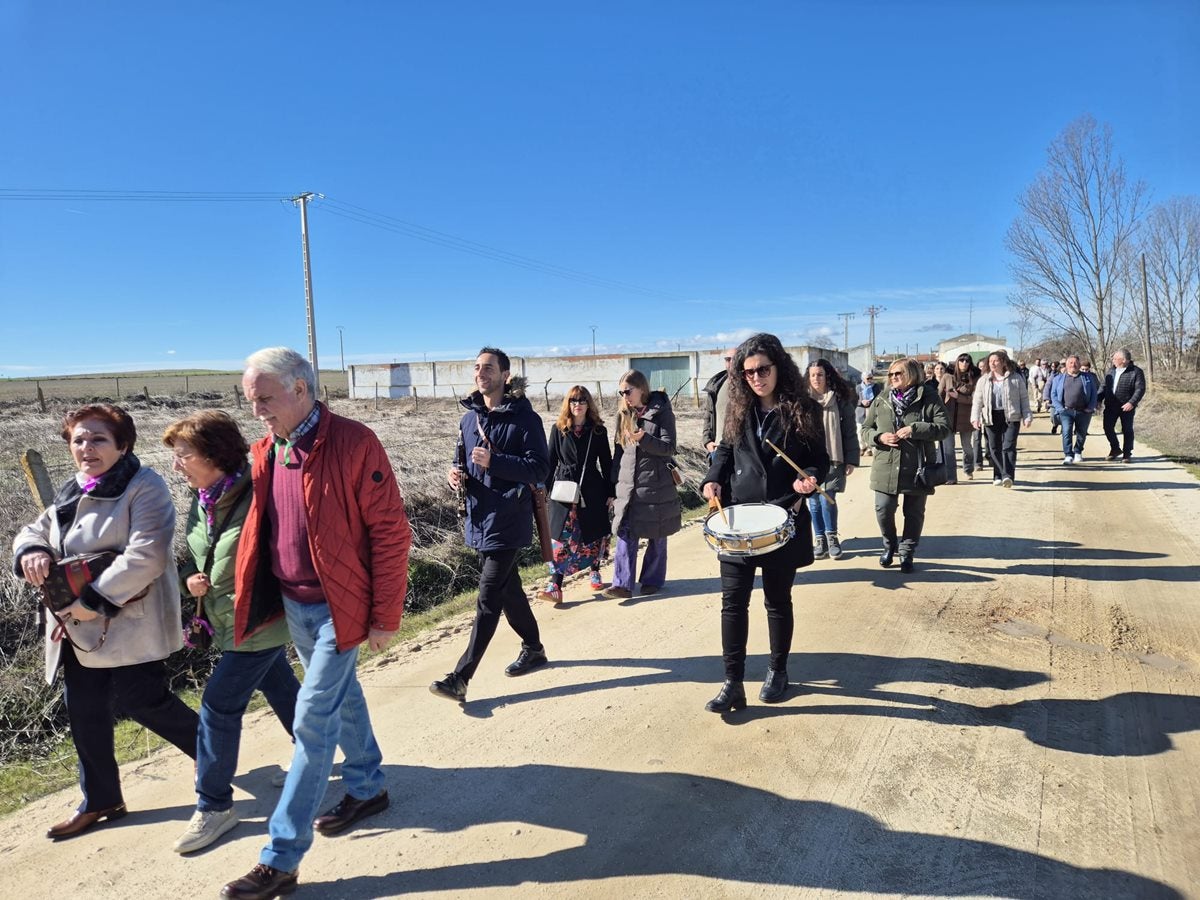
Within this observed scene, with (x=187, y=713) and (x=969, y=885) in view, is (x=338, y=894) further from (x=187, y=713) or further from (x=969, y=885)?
(x=969, y=885)

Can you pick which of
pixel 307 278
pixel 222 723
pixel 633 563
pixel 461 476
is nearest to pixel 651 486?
pixel 633 563

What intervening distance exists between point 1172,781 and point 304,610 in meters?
3.77

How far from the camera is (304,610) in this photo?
9.46ft

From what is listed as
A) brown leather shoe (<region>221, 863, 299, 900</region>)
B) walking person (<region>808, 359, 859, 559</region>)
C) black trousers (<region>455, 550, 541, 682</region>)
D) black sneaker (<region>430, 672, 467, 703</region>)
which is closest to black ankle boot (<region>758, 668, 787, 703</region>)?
black trousers (<region>455, 550, 541, 682</region>)

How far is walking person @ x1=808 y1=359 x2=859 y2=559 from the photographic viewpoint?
685cm

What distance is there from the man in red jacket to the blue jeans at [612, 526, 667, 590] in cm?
341

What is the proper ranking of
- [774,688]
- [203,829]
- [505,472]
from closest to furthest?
[203,829], [774,688], [505,472]

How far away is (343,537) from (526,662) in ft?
7.17

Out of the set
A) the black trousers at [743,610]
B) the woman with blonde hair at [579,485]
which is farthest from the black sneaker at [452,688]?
the woman with blonde hair at [579,485]

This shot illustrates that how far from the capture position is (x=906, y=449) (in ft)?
21.3

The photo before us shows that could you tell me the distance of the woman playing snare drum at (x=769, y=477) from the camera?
→ 3.93 m

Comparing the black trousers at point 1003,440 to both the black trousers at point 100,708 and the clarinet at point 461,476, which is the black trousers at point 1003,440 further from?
the black trousers at point 100,708

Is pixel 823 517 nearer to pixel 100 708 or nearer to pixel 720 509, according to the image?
pixel 720 509

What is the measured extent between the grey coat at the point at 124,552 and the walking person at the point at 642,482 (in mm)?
3534
